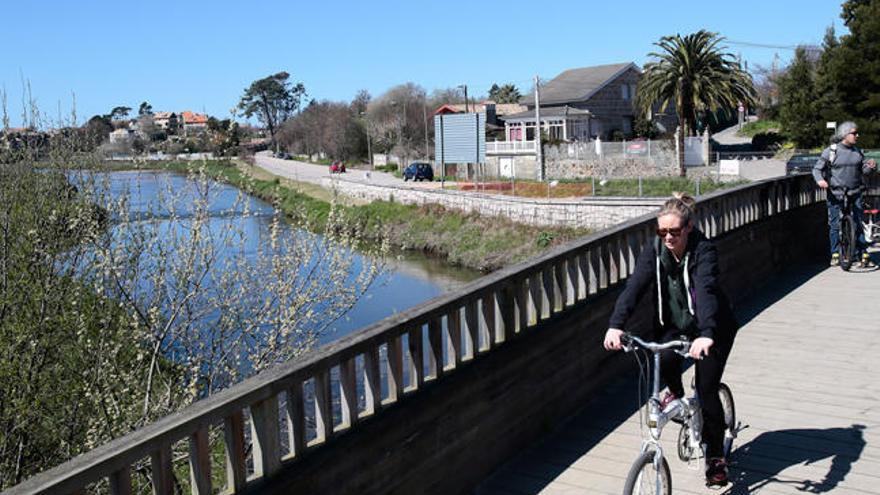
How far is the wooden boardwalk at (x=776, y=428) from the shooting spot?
5.18 m

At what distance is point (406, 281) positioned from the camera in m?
32.9

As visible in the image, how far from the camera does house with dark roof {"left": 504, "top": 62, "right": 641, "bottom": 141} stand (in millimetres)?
66750

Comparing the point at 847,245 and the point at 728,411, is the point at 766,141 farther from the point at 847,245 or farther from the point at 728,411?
the point at 728,411

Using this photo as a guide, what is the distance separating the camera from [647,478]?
432 centimetres

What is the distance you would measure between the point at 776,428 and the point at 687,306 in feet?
5.97

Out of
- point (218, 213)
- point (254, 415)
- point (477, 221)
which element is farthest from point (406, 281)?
point (254, 415)

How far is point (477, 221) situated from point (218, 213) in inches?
1197

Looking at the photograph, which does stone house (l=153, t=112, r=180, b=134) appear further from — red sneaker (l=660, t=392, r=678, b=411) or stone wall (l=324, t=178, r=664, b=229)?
red sneaker (l=660, t=392, r=678, b=411)

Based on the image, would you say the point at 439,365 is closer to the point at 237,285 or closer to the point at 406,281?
the point at 237,285

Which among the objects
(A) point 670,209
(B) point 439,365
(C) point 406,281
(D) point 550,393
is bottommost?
(C) point 406,281

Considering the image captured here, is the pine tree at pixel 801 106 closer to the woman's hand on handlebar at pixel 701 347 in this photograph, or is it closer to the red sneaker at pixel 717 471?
the red sneaker at pixel 717 471

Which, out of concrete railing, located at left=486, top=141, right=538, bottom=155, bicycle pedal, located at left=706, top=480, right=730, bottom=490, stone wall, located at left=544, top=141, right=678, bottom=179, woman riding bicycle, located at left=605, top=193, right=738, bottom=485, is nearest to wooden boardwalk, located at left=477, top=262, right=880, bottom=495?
bicycle pedal, located at left=706, top=480, right=730, bottom=490

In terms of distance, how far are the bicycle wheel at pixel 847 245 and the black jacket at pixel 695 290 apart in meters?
6.97

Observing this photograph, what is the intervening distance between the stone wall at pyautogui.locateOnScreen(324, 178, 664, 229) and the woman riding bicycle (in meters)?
27.2
